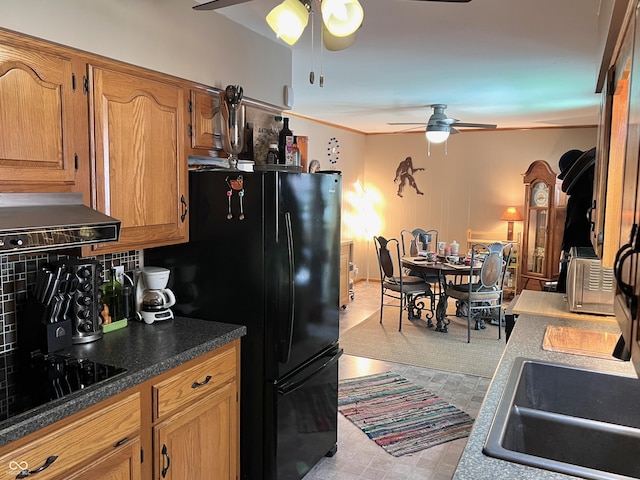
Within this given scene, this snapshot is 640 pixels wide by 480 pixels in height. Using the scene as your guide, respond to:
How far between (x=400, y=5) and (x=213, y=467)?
2243 millimetres

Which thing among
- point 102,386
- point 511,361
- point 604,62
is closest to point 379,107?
point 604,62

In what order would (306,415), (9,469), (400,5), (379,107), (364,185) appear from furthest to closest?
(364,185) < (379,107) < (306,415) < (400,5) < (9,469)

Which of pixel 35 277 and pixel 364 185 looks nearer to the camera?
pixel 35 277

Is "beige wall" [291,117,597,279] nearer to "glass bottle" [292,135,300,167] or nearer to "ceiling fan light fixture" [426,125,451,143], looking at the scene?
"ceiling fan light fixture" [426,125,451,143]

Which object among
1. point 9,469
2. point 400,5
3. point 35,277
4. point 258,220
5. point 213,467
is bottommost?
point 213,467

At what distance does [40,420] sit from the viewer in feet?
4.88

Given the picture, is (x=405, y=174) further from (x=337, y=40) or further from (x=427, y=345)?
(x=337, y=40)

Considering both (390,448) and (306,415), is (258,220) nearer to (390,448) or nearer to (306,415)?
(306,415)

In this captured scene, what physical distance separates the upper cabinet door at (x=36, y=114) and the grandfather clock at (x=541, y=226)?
5872 mm

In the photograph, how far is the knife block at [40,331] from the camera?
1.99m

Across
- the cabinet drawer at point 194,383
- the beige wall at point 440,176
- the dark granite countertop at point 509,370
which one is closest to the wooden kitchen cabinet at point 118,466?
the cabinet drawer at point 194,383

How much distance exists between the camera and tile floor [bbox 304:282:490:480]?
283cm

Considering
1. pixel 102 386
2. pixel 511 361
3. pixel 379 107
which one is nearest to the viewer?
pixel 102 386

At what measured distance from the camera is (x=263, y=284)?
2371 millimetres
